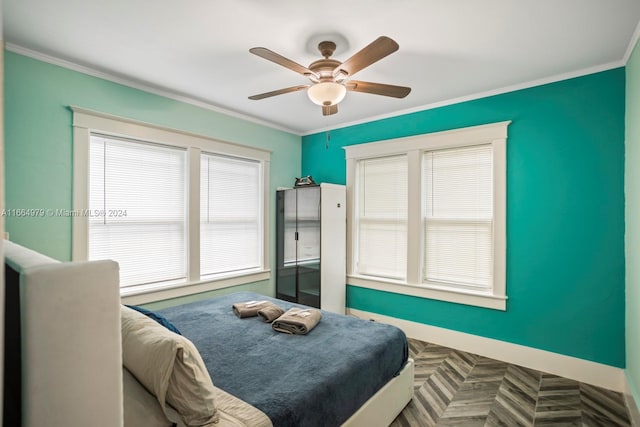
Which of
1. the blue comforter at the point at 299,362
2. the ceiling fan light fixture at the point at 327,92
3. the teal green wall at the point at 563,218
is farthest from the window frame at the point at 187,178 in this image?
the teal green wall at the point at 563,218

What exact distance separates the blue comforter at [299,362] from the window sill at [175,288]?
467 mm

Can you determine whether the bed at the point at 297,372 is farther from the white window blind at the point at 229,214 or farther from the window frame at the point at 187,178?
the white window blind at the point at 229,214

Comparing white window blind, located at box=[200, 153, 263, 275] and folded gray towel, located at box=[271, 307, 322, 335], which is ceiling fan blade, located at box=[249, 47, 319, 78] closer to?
folded gray towel, located at box=[271, 307, 322, 335]

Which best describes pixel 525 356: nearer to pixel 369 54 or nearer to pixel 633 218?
pixel 633 218

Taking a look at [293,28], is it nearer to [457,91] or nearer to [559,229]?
[457,91]

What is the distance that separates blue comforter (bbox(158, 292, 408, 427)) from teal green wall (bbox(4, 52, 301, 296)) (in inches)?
45.4

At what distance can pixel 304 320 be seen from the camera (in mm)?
2334

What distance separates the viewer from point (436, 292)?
3480mm

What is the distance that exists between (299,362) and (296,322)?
0.45 m

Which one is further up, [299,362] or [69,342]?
[69,342]

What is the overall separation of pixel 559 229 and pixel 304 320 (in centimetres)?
237

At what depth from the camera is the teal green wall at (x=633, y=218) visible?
2172 mm

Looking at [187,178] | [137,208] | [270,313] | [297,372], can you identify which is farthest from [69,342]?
[187,178]

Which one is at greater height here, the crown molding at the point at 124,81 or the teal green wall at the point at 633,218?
the crown molding at the point at 124,81
